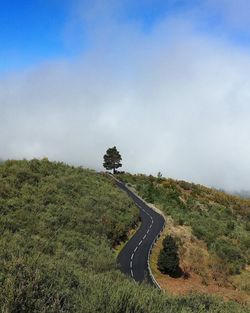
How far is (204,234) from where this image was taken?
1869 inches

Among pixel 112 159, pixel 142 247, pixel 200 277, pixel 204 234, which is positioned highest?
pixel 112 159

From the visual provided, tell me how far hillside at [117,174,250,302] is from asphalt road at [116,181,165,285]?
1223mm

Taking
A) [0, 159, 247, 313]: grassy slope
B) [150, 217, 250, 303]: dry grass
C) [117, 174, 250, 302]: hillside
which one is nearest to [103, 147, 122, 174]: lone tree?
[117, 174, 250, 302]: hillside

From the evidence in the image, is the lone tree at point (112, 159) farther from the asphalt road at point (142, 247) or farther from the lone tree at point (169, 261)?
the lone tree at point (169, 261)

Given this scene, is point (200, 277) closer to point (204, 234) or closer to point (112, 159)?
point (204, 234)

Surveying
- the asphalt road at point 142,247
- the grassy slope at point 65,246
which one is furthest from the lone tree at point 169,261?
the grassy slope at point 65,246

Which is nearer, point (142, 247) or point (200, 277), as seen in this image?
point (200, 277)

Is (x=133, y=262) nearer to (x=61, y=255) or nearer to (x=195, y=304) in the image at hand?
(x=61, y=255)

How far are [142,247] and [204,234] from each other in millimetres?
10746

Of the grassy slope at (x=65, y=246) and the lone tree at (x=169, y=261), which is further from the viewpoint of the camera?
the lone tree at (x=169, y=261)

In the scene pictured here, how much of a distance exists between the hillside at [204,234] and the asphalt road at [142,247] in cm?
122

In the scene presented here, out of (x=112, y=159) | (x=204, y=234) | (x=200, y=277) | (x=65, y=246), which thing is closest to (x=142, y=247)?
(x=200, y=277)

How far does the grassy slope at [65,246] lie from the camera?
9406 millimetres

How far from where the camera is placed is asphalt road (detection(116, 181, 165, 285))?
32.1 m
